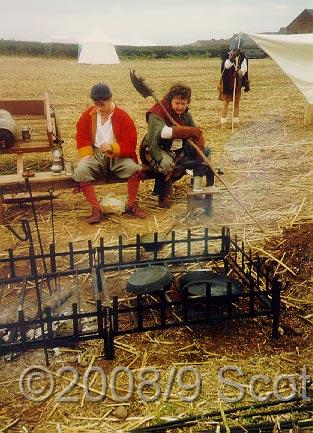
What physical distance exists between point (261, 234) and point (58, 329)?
298cm

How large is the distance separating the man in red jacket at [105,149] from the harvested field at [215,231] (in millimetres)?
518

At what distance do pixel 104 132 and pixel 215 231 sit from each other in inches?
82.8

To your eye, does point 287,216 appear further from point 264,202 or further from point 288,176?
point 288,176

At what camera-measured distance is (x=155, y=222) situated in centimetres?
636

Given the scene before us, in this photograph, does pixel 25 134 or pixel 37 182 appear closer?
pixel 37 182

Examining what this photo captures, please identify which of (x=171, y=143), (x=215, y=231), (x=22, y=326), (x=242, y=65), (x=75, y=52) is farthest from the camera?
(x=75, y=52)

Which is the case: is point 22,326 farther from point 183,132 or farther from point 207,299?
point 183,132

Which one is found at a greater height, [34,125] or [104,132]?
[104,132]

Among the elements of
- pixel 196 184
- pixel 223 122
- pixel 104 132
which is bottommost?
pixel 196 184

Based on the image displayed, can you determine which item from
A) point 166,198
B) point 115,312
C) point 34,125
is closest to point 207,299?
point 115,312

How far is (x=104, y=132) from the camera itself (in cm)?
650

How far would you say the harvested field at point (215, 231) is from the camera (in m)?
3.20

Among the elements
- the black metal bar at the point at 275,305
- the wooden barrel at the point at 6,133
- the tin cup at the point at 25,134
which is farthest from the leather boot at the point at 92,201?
the black metal bar at the point at 275,305

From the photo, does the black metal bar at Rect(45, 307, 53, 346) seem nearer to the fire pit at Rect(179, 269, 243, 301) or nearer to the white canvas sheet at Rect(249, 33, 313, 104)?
the fire pit at Rect(179, 269, 243, 301)
